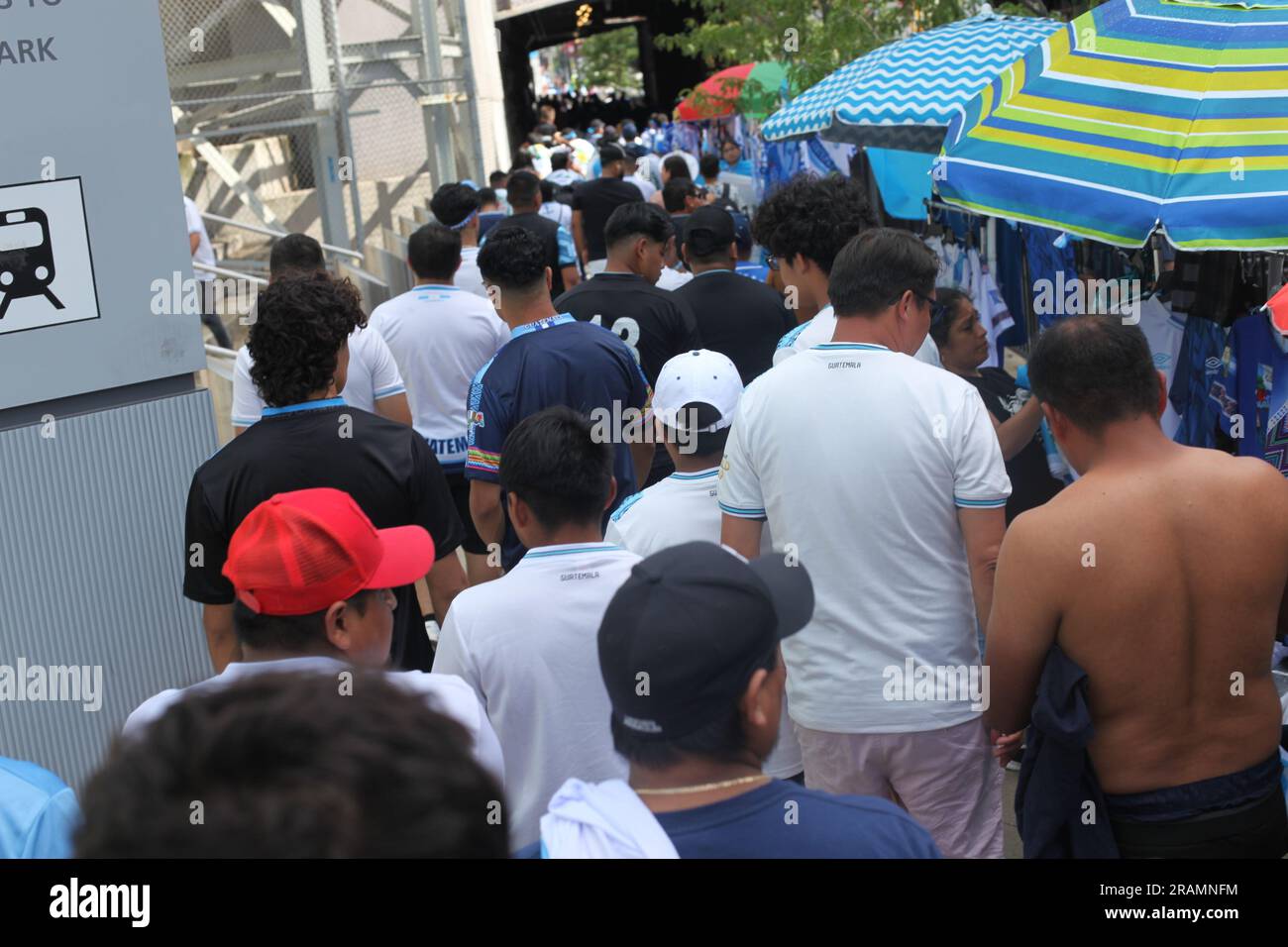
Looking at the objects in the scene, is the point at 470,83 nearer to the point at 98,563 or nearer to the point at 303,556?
the point at 98,563

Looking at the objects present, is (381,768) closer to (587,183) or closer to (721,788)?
(721,788)

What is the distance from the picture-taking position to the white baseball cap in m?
4.01

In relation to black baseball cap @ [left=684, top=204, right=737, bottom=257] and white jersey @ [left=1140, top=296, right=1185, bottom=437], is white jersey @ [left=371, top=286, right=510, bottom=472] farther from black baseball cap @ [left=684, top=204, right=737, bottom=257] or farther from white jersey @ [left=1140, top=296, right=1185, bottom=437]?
white jersey @ [left=1140, top=296, right=1185, bottom=437]

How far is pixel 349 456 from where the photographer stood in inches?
149

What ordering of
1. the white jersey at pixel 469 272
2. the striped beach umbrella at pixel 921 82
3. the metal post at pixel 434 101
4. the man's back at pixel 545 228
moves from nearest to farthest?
the striped beach umbrella at pixel 921 82
the white jersey at pixel 469 272
the man's back at pixel 545 228
the metal post at pixel 434 101

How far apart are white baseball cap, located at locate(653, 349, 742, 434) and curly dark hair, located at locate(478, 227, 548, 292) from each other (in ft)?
4.62

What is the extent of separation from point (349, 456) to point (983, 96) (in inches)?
123

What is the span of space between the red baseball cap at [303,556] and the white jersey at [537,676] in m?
0.26

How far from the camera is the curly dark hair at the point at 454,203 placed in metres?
8.47

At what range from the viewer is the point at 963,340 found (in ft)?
17.1

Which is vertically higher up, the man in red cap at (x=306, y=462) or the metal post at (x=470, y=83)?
the metal post at (x=470, y=83)

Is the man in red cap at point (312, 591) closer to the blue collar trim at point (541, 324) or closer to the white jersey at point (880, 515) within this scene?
the white jersey at point (880, 515)

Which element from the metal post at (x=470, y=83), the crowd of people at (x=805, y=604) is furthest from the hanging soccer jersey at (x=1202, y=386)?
the metal post at (x=470, y=83)

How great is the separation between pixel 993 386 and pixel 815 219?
1041mm
